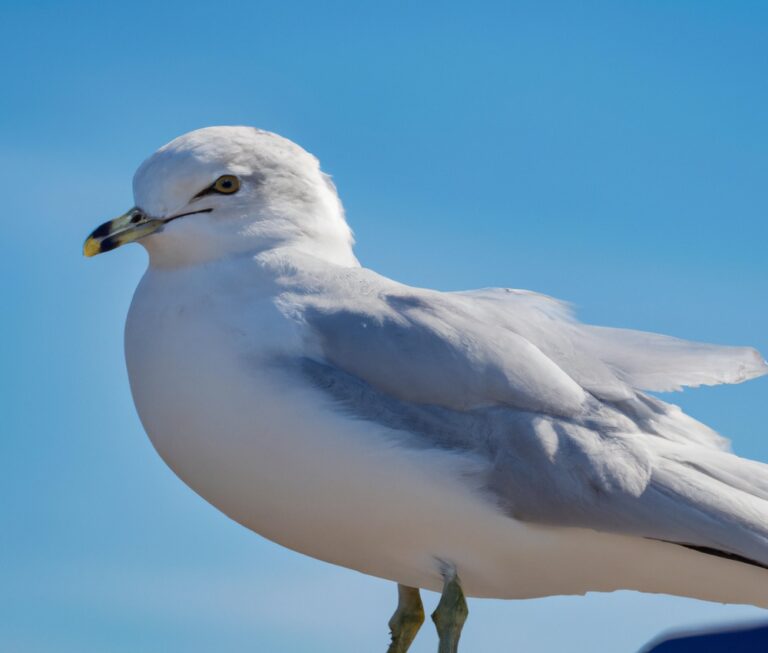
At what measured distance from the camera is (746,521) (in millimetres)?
4520

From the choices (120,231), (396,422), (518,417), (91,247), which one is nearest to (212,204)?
(120,231)

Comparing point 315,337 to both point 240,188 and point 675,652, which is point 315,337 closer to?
point 240,188

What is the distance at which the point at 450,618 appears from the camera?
178 inches

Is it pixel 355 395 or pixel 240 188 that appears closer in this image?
pixel 355 395

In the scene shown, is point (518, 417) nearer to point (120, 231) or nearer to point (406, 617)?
point (406, 617)

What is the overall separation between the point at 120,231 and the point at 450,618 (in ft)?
5.86

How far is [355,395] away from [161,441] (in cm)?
77

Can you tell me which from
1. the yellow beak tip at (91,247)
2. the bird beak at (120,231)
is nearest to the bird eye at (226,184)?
the bird beak at (120,231)

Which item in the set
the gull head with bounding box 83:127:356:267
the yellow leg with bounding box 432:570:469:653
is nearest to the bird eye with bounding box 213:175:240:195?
the gull head with bounding box 83:127:356:267

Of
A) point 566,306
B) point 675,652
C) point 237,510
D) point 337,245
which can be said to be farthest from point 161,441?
point 675,652

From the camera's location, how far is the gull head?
15.8 ft

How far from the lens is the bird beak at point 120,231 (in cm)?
478

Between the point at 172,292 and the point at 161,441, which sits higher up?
the point at 172,292

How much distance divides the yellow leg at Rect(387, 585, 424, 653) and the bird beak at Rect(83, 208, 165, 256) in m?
1.68
